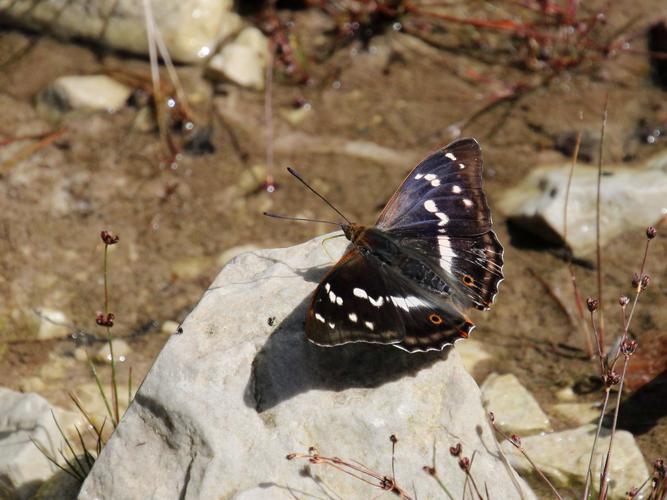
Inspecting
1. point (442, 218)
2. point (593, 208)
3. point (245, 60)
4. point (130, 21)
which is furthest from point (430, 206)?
point (130, 21)

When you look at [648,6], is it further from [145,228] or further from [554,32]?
[145,228]

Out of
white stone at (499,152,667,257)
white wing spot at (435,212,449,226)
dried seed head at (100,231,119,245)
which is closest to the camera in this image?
dried seed head at (100,231,119,245)

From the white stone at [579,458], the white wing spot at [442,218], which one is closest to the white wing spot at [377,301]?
the white wing spot at [442,218]

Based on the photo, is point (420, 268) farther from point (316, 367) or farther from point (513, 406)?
point (513, 406)

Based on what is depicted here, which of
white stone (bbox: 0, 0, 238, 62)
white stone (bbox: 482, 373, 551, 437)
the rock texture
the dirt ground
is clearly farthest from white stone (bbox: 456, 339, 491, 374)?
white stone (bbox: 0, 0, 238, 62)

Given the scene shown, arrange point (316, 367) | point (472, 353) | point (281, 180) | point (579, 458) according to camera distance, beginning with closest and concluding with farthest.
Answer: point (316, 367), point (579, 458), point (472, 353), point (281, 180)

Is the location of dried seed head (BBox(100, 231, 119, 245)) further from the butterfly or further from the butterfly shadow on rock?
the butterfly

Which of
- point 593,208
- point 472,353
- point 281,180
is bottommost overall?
point 472,353
